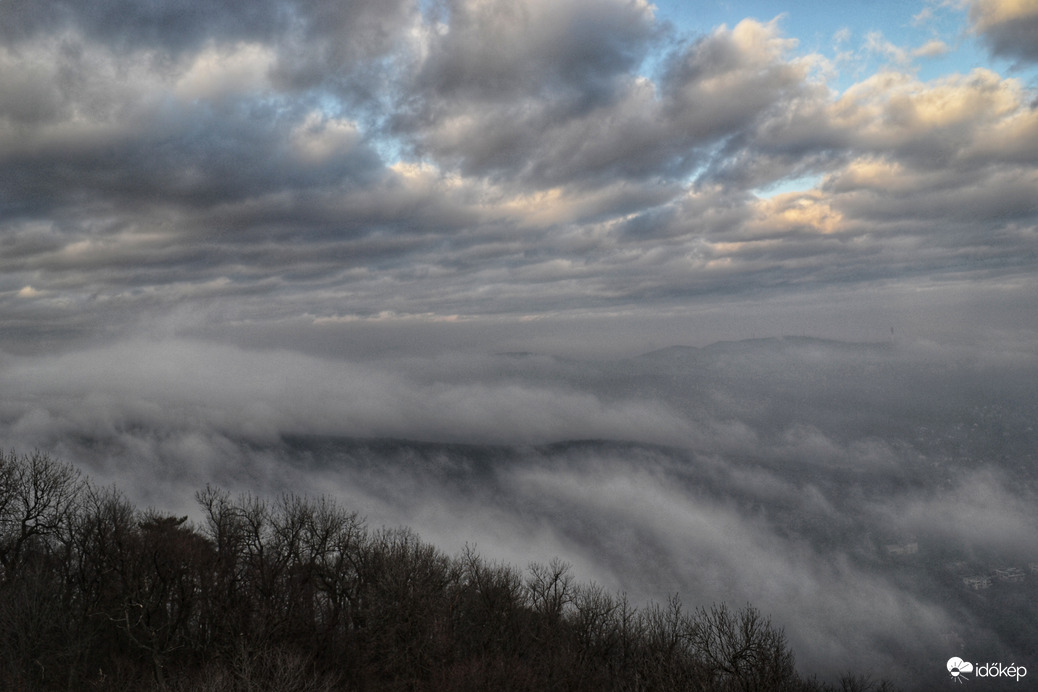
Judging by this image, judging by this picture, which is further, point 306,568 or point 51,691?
point 306,568

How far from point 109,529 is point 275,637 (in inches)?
641

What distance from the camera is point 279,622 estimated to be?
42312 millimetres

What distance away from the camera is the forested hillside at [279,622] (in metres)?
35.0

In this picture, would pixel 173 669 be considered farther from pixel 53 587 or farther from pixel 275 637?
pixel 53 587

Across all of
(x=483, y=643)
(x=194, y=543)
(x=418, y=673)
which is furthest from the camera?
(x=483, y=643)

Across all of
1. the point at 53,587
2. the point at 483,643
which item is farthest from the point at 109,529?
the point at 483,643

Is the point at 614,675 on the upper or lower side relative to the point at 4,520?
lower

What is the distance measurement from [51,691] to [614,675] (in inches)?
1597

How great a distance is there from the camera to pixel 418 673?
44.3m

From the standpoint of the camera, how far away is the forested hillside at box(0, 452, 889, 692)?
35031 mm

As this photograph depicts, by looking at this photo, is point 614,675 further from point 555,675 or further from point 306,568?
point 306,568

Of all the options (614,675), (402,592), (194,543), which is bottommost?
(614,675)

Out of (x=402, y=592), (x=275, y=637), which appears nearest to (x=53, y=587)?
(x=275, y=637)

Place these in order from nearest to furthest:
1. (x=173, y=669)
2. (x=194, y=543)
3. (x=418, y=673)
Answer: (x=173, y=669) < (x=418, y=673) < (x=194, y=543)
